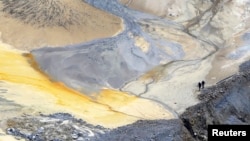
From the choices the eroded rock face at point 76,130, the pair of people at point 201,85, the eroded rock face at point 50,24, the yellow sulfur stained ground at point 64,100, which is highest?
the eroded rock face at point 50,24

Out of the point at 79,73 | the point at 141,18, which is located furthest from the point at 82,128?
the point at 141,18

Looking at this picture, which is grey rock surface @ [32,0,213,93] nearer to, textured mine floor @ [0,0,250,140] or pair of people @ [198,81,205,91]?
textured mine floor @ [0,0,250,140]

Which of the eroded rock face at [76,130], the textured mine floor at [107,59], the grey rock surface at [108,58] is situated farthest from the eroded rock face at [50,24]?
the eroded rock face at [76,130]

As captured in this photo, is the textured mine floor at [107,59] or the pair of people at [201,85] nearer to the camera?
the textured mine floor at [107,59]

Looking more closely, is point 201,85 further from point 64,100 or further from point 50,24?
point 50,24

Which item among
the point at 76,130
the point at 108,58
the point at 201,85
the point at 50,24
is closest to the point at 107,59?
the point at 108,58

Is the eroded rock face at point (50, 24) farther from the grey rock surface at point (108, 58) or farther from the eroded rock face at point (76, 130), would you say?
the eroded rock face at point (76, 130)
